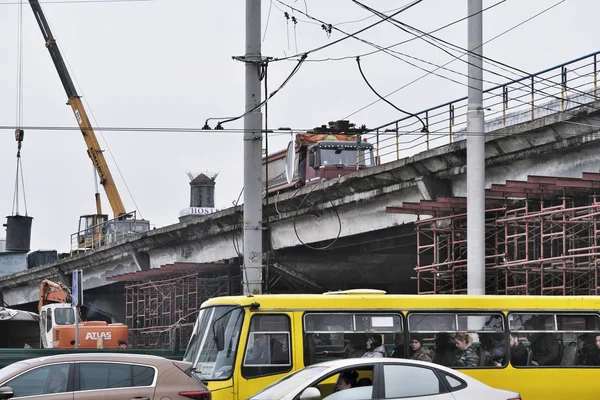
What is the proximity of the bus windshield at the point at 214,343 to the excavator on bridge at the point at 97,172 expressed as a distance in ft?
151

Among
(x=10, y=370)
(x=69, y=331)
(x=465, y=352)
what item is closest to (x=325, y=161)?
(x=69, y=331)

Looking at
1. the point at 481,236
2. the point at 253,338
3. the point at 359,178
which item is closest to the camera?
the point at 253,338

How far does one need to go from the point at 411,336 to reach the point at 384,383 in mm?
4999

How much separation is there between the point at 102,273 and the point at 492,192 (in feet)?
117

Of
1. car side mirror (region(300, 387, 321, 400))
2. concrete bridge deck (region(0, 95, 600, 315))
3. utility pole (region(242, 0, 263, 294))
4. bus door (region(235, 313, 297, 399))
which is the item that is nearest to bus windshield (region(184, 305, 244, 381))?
bus door (region(235, 313, 297, 399))

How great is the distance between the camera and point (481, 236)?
22625 millimetres

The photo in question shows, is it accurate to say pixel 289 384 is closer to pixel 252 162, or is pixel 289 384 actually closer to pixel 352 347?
pixel 352 347

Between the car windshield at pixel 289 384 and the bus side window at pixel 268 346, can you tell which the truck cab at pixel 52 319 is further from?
the car windshield at pixel 289 384

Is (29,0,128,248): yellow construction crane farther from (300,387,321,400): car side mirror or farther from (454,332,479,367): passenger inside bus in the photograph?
(300,387,321,400): car side mirror

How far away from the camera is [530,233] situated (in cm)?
3145

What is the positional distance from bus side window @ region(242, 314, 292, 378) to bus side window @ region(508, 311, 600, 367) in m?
3.66

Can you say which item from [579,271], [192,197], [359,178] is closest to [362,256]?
[359,178]

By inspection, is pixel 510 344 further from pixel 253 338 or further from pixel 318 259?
pixel 318 259

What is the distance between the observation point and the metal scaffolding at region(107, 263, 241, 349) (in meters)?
50.6
